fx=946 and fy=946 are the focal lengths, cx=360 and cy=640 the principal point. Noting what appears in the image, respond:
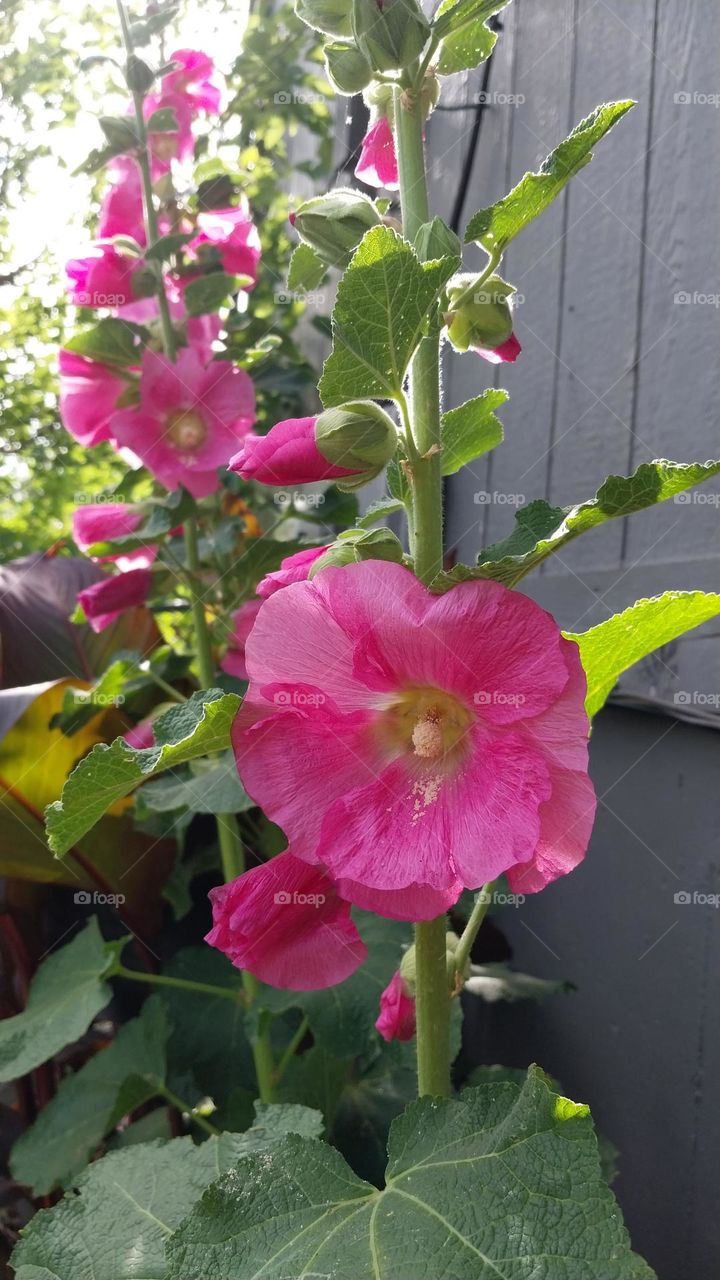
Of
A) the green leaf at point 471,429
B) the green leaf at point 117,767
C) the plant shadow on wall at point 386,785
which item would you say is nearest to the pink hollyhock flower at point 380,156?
the plant shadow on wall at point 386,785

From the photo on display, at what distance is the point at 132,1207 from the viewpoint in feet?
2.54

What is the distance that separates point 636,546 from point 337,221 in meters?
0.66

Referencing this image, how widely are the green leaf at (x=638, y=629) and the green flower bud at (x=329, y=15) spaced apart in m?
0.47

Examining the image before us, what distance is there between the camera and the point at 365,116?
2.44 m

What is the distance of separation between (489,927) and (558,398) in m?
0.85

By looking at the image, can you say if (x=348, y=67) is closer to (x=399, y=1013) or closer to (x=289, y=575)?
(x=289, y=575)

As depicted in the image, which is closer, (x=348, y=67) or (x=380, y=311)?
(x=380, y=311)

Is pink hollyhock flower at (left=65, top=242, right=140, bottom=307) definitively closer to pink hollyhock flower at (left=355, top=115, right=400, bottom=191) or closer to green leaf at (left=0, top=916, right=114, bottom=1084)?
pink hollyhock flower at (left=355, top=115, right=400, bottom=191)

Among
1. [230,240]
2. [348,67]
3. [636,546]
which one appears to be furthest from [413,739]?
[230,240]

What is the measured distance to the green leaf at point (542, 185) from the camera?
0.55m

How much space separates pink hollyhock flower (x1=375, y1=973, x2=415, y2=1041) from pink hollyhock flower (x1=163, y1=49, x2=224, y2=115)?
1.39 metres

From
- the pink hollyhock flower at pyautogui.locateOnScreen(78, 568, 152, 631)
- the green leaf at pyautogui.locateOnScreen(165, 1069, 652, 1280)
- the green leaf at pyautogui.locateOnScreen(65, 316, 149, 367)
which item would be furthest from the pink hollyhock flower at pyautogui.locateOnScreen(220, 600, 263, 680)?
the green leaf at pyautogui.locateOnScreen(165, 1069, 652, 1280)

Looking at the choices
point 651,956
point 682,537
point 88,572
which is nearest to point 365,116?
point 88,572

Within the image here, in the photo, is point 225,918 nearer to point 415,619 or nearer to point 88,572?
point 415,619
